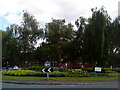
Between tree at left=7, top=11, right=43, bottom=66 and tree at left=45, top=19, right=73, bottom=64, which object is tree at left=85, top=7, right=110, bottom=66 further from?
tree at left=7, top=11, right=43, bottom=66

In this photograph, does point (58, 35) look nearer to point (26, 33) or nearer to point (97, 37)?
point (26, 33)

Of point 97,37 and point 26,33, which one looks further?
point 26,33

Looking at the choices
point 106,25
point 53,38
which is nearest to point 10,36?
point 53,38

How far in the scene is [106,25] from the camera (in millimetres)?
33188

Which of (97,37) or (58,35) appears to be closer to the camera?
(97,37)

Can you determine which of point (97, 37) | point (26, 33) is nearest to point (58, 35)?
point (26, 33)

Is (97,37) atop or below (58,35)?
below

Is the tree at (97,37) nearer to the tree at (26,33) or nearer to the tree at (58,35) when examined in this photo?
the tree at (58,35)

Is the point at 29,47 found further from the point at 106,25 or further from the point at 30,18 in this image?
the point at 106,25

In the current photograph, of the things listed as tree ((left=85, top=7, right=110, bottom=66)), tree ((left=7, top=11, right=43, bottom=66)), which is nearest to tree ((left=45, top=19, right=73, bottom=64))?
tree ((left=7, top=11, right=43, bottom=66))

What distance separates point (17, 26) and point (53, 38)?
408 inches

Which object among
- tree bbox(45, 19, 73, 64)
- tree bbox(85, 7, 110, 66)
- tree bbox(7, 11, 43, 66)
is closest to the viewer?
tree bbox(85, 7, 110, 66)

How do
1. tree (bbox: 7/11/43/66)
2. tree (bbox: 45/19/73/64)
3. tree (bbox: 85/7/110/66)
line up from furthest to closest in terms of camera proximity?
tree (bbox: 7/11/43/66) → tree (bbox: 45/19/73/64) → tree (bbox: 85/7/110/66)

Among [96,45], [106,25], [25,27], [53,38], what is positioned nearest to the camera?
[96,45]
